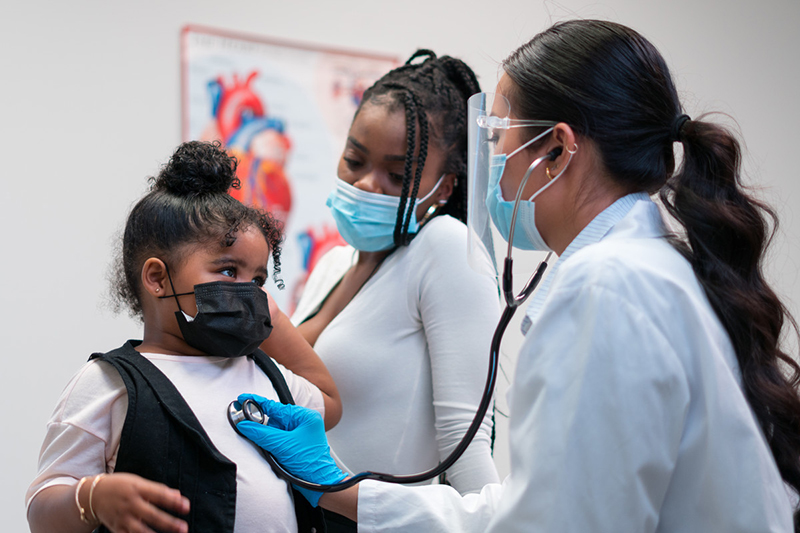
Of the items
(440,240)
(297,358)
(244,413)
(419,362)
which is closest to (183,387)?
(244,413)

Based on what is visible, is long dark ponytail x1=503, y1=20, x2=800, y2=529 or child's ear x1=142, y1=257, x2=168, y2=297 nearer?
long dark ponytail x1=503, y1=20, x2=800, y2=529

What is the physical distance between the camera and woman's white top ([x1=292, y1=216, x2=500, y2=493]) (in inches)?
53.9

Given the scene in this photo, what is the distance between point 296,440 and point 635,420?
0.61 metres

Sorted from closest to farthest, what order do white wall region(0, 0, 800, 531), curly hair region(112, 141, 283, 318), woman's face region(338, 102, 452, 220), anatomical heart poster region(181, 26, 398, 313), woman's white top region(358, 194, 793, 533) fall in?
woman's white top region(358, 194, 793, 533)
curly hair region(112, 141, 283, 318)
woman's face region(338, 102, 452, 220)
white wall region(0, 0, 800, 531)
anatomical heart poster region(181, 26, 398, 313)

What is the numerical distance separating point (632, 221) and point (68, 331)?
5.98 ft

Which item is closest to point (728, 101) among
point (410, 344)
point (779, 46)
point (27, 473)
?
point (779, 46)

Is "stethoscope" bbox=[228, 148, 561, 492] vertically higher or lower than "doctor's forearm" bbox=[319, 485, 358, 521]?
higher

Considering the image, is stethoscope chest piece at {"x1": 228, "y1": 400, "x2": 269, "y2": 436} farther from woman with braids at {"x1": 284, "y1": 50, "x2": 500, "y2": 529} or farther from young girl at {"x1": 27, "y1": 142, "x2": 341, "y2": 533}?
woman with braids at {"x1": 284, "y1": 50, "x2": 500, "y2": 529}

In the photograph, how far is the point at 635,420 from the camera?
73 centimetres

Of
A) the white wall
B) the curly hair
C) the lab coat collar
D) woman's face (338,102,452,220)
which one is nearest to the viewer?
the lab coat collar

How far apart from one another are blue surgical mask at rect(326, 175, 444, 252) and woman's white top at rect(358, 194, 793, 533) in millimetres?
758

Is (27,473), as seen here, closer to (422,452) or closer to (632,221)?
(422,452)

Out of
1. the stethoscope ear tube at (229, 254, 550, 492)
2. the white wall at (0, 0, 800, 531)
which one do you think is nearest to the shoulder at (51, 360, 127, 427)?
the stethoscope ear tube at (229, 254, 550, 492)

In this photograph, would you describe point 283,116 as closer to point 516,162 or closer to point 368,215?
point 368,215
